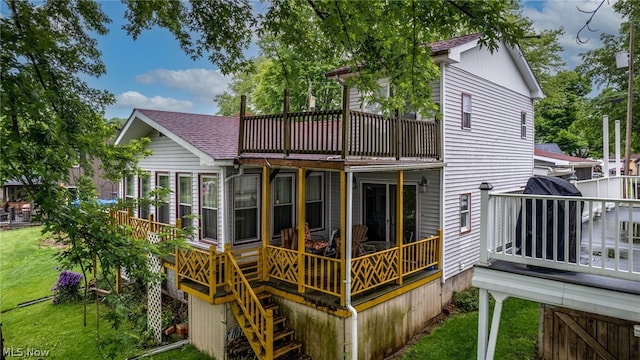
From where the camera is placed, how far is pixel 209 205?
981 cm

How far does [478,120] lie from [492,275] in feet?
23.5

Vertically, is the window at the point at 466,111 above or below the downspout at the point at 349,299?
above

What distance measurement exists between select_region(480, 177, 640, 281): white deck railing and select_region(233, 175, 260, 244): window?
235 inches

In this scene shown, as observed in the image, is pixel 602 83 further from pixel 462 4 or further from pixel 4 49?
pixel 4 49

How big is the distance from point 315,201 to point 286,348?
15.5 ft

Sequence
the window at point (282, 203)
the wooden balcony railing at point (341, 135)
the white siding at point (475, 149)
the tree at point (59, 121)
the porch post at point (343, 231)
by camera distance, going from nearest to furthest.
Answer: the tree at point (59, 121)
the porch post at point (343, 231)
the wooden balcony railing at point (341, 135)
the white siding at point (475, 149)
the window at point (282, 203)

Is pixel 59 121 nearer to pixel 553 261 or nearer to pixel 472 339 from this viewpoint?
pixel 553 261

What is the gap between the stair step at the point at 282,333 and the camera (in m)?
7.48

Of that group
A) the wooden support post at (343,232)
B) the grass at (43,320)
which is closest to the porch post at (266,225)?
the wooden support post at (343,232)

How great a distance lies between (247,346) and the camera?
8.14 m

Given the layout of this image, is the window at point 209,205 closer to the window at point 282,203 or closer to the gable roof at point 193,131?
the gable roof at point 193,131

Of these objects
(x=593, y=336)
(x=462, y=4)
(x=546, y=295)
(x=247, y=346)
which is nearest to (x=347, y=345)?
(x=247, y=346)

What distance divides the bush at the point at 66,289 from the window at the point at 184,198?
17.3 ft

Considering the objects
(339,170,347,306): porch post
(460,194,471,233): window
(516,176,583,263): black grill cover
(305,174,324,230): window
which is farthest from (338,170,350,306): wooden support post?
(460,194,471,233): window
